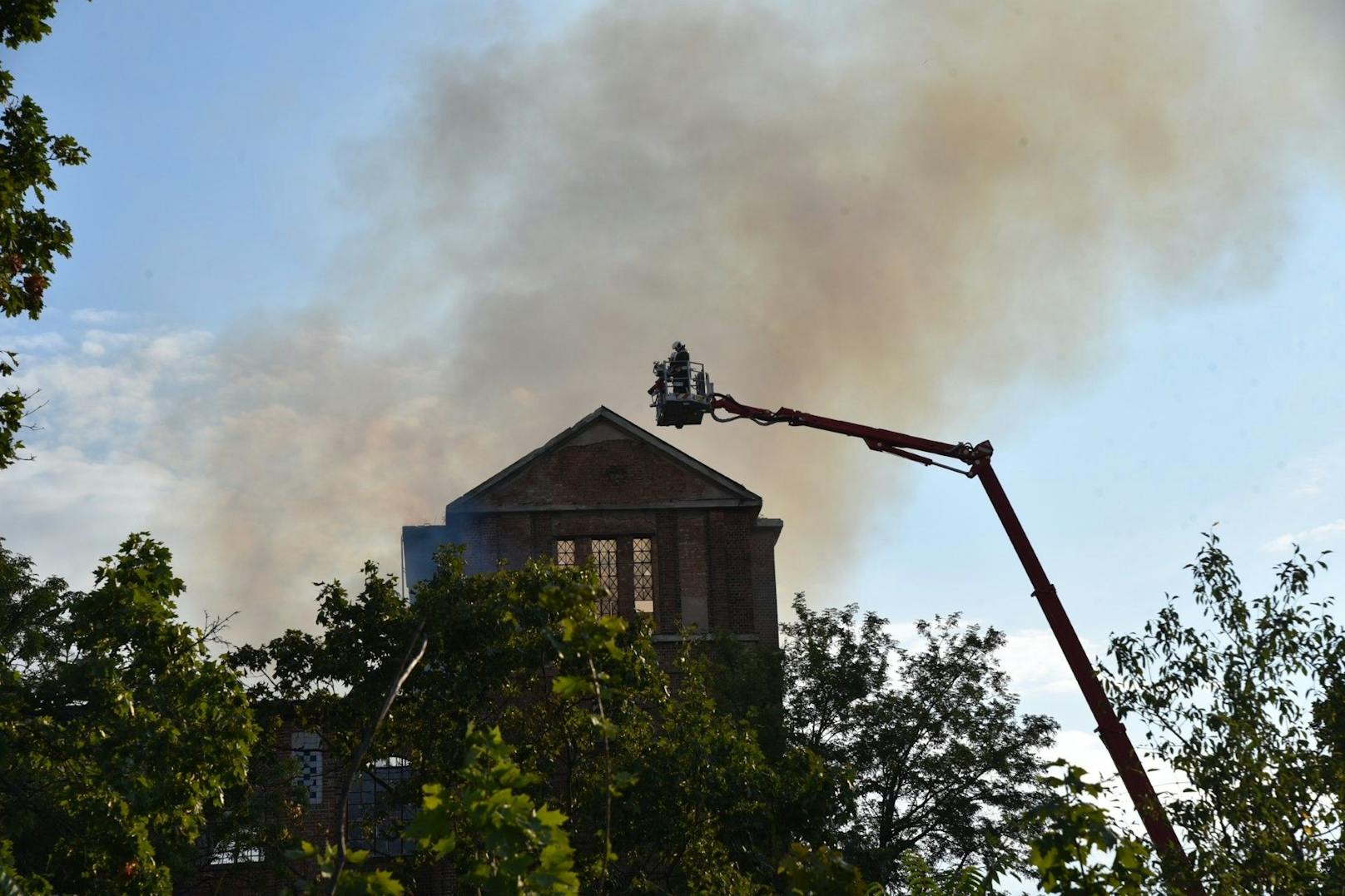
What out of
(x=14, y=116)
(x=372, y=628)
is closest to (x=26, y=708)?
(x=14, y=116)

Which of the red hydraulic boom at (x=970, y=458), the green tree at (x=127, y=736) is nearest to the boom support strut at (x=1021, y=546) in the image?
the red hydraulic boom at (x=970, y=458)

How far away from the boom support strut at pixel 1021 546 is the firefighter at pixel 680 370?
98cm

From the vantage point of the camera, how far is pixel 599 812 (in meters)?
21.8

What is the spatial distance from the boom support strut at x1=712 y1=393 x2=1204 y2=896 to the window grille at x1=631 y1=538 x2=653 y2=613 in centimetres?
504

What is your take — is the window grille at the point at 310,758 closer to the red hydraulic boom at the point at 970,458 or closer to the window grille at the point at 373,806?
the window grille at the point at 373,806

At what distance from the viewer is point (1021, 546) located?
26.7 m

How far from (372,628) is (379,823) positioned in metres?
3.63

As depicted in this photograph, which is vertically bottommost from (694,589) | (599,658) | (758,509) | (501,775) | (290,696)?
(501,775)

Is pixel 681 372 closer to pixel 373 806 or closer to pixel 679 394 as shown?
pixel 679 394

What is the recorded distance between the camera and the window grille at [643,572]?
34.3 meters

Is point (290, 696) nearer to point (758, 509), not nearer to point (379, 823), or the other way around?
point (379, 823)

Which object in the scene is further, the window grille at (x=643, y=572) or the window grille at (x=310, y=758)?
the window grille at (x=643, y=572)

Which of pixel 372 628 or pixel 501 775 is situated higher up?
pixel 372 628

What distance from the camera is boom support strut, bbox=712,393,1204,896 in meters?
21.6
